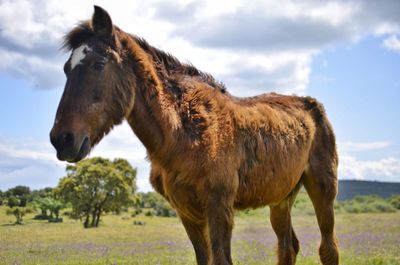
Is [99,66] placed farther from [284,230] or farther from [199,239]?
[284,230]

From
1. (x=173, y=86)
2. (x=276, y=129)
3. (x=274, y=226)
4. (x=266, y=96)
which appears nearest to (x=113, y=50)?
(x=173, y=86)

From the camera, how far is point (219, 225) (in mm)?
4465

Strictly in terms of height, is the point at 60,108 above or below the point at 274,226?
above

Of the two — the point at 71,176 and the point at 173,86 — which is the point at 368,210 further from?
the point at 173,86

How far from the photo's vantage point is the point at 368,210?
5031 centimetres

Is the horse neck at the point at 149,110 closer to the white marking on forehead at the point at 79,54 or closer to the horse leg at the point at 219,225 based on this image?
the white marking on forehead at the point at 79,54

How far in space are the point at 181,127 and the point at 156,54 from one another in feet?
2.98

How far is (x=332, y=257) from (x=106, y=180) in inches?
1671

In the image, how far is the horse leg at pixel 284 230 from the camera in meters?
6.96

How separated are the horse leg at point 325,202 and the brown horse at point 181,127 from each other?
44.5 inches

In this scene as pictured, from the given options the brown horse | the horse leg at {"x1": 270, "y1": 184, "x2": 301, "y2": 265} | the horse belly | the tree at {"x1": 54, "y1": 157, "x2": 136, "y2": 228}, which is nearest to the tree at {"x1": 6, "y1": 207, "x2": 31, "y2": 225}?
the tree at {"x1": 54, "y1": 157, "x2": 136, "y2": 228}

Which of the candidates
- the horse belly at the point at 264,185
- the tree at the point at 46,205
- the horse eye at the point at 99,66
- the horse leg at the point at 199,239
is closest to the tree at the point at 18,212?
the tree at the point at 46,205

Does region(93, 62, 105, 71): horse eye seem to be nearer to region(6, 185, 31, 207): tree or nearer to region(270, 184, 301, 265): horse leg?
region(270, 184, 301, 265): horse leg

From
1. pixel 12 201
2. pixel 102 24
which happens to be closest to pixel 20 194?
pixel 12 201
